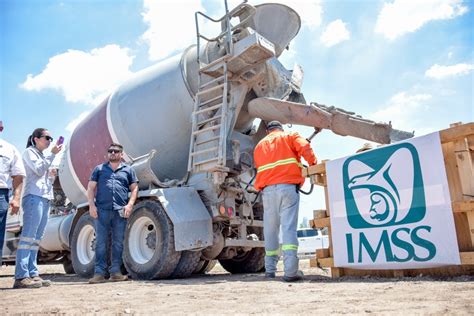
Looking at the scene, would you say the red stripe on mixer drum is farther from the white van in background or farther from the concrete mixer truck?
the white van in background

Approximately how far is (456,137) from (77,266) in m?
5.68

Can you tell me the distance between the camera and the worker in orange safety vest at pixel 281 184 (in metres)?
4.58

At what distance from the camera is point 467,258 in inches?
136

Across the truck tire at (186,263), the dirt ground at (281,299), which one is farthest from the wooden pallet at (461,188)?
the truck tire at (186,263)

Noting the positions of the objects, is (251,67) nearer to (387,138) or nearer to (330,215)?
(387,138)

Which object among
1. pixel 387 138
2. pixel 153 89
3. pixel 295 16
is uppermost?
pixel 295 16

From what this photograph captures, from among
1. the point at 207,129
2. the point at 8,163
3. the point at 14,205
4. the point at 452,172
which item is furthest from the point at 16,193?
the point at 452,172

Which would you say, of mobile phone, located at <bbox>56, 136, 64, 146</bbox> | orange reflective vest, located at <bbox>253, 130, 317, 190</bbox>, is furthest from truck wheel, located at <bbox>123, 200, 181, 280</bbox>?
orange reflective vest, located at <bbox>253, 130, 317, 190</bbox>

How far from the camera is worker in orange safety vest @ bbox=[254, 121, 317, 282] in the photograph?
458cm

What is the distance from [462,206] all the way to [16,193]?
413 cm

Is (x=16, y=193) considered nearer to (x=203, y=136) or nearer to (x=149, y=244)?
(x=149, y=244)

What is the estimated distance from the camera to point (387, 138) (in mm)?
5531

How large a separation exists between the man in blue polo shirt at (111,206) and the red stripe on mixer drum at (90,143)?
128 centimetres

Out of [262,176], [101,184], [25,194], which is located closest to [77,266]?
[101,184]
